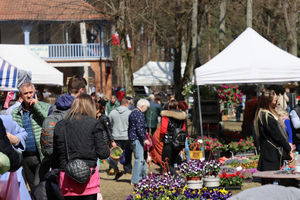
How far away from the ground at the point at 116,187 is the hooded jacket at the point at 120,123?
0.94 m

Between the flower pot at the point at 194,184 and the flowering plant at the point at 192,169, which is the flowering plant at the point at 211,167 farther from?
the flower pot at the point at 194,184

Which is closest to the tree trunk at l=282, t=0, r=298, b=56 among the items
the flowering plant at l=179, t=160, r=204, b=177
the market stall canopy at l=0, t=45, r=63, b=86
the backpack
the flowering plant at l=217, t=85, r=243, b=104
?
the flowering plant at l=217, t=85, r=243, b=104

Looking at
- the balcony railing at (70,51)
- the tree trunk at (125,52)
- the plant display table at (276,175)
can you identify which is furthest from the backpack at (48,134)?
the balcony railing at (70,51)

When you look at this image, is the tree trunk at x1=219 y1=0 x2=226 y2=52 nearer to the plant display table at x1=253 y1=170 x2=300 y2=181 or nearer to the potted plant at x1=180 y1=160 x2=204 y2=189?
the potted plant at x1=180 y1=160 x2=204 y2=189

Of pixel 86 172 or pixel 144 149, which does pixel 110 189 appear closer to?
pixel 144 149

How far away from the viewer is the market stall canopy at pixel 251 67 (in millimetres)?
13273

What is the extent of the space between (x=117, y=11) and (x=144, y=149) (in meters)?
14.8

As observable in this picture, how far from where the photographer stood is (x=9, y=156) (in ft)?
13.9

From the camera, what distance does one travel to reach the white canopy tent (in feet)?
43.5

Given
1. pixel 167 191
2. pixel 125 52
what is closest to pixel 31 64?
pixel 125 52

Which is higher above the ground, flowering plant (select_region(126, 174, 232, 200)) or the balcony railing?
the balcony railing

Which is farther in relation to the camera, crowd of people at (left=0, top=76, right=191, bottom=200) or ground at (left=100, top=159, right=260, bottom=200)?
ground at (left=100, top=159, right=260, bottom=200)

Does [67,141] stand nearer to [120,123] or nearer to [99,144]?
[99,144]

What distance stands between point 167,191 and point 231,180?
3.44m
